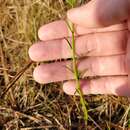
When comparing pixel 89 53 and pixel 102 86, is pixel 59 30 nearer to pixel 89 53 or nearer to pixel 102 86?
pixel 89 53

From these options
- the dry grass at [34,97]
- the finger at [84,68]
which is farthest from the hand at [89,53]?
the dry grass at [34,97]

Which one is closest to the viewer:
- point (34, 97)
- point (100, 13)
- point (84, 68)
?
point (100, 13)

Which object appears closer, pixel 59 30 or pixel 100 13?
pixel 100 13

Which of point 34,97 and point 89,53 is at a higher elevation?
point 89,53

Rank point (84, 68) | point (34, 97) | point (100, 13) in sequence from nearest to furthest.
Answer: point (100, 13) → point (84, 68) → point (34, 97)

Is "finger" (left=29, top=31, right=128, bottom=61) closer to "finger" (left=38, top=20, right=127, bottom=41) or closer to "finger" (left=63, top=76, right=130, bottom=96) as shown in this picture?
"finger" (left=38, top=20, right=127, bottom=41)

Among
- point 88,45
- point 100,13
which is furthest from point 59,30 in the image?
point 100,13
